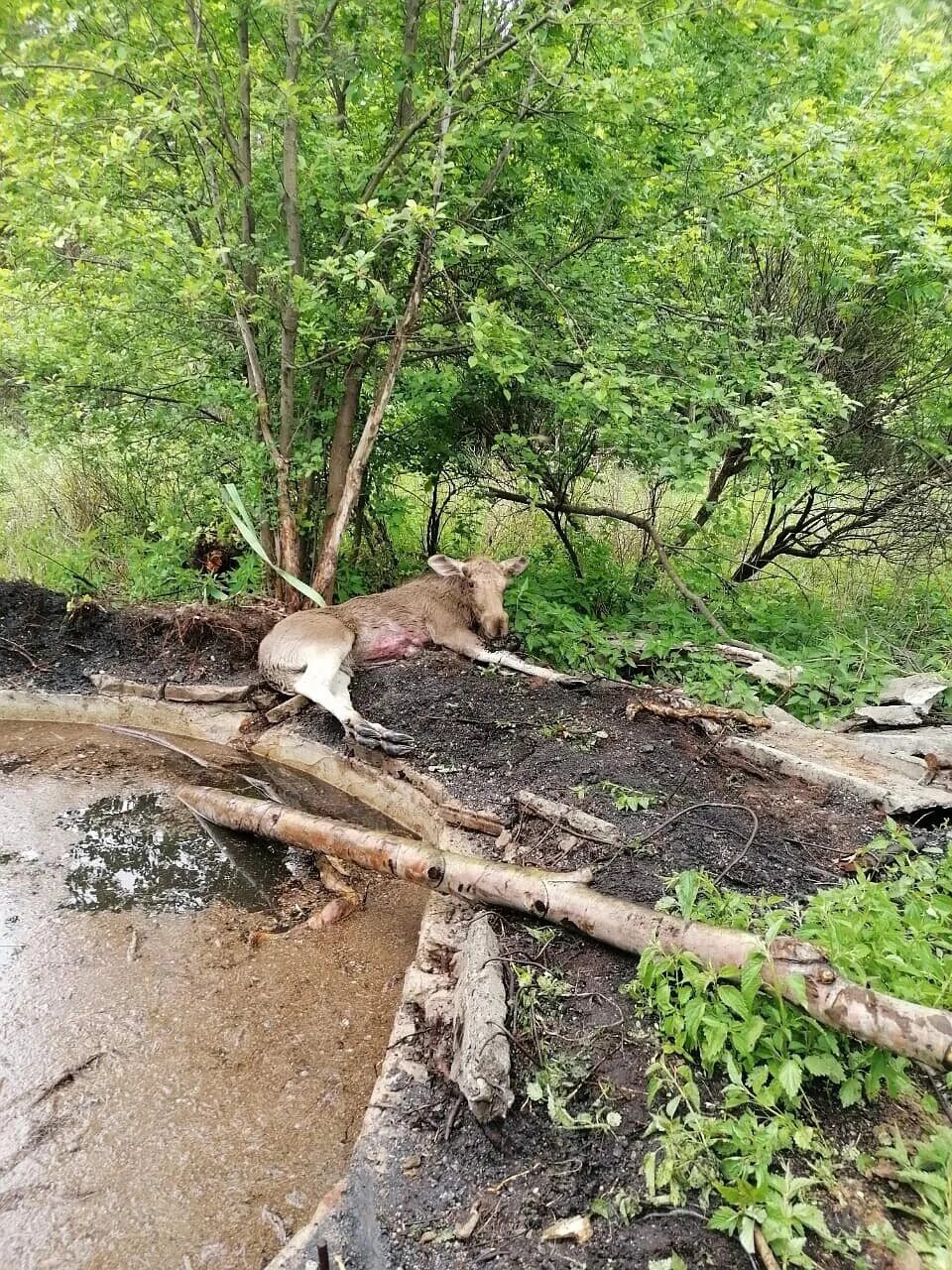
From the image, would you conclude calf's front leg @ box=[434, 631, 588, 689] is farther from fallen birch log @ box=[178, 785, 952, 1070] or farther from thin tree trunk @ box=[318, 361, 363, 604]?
fallen birch log @ box=[178, 785, 952, 1070]

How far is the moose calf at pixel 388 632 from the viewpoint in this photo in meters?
5.09

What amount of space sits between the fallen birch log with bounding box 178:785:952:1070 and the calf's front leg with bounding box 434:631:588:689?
7.15 ft

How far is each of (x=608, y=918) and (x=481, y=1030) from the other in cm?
64

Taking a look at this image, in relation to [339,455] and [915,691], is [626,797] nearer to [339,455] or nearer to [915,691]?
[915,691]

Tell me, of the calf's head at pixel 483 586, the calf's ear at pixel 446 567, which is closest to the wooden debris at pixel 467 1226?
the calf's head at pixel 483 586

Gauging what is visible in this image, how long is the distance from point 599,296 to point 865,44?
2.22 m

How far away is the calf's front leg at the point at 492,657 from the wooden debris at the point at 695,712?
0.59 meters

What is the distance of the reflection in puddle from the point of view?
12.0ft

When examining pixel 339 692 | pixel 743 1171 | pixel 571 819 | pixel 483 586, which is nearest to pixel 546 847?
pixel 571 819

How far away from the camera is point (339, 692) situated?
518 centimetres

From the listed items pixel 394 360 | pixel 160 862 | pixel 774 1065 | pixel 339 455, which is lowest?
pixel 160 862

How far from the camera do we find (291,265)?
4.83 meters

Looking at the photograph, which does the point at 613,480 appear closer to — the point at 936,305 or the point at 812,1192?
the point at 936,305

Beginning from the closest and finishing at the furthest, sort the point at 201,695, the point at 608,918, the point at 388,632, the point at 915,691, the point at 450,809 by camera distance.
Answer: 1. the point at 608,918
2. the point at 450,809
3. the point at 915,691
4. the point at 201,695
5. the point at 388,632
